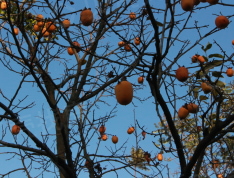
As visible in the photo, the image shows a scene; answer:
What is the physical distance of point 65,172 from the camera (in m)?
3.18

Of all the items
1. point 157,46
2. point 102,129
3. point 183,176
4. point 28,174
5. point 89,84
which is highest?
point 89,84

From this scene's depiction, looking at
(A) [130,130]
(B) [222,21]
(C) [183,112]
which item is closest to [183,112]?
(C) [183,112]

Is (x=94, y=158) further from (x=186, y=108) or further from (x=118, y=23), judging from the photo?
(x=118, y=23)

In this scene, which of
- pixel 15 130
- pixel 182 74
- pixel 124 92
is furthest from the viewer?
pixel 15 130

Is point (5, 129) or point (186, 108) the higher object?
point (5, 129)

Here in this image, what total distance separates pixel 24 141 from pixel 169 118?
2223 millimetres

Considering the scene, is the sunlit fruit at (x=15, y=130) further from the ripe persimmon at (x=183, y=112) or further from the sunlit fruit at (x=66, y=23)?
the ripe persimmon at (x=183, y=112)

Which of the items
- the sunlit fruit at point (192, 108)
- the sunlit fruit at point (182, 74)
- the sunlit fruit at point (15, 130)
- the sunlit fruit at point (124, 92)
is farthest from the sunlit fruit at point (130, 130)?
the sunlit fruit at point (124, 92)

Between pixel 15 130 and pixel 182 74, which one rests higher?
pixel 15 130

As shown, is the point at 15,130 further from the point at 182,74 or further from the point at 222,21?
the point at 222,21

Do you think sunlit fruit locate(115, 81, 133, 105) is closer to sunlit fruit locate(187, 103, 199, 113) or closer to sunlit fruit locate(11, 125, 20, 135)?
sunlit fruit locate(187, 103, 199, 113)

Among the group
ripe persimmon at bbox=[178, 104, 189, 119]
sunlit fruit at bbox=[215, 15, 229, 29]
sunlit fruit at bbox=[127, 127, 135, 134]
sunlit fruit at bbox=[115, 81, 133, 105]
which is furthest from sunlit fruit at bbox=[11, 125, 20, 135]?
sunlit fruit at bbox=[215, 15, 229, 29]

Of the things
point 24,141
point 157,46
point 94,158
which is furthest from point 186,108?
point 24,141

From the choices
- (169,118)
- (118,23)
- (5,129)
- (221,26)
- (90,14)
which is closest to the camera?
(169,118)
